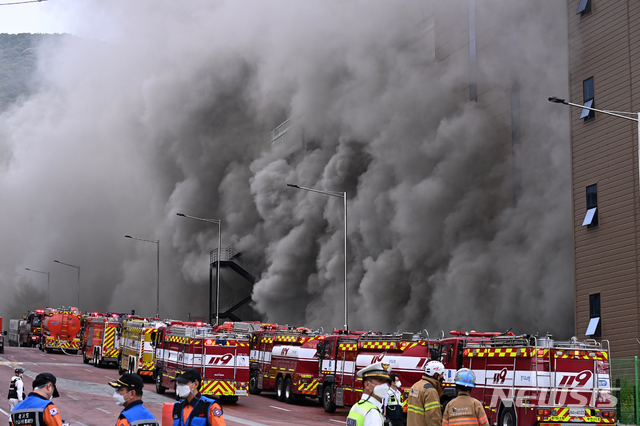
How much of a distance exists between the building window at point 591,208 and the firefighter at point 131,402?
22.5 meters

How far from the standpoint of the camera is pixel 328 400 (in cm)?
2331

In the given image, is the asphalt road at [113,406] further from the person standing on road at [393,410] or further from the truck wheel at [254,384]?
the person standing on road at [393,410]

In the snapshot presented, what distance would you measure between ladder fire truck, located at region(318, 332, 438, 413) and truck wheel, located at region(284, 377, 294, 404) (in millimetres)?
2041

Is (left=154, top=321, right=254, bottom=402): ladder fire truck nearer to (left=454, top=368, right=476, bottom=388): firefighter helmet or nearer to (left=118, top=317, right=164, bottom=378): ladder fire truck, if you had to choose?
(left=118, top=317, right=164, bottom=378): ladder fire truck

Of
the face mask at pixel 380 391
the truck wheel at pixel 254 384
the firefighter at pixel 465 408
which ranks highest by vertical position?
the face mask at pixel 380 391

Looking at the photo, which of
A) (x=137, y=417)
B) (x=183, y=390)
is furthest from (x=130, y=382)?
(x=183, y=390)

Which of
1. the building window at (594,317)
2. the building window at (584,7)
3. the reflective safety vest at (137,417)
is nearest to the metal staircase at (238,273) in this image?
the building window at (594,317)

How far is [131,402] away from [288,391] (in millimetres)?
20441

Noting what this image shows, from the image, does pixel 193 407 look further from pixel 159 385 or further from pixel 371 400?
pixel 159 385

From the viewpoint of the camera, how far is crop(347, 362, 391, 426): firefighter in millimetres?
5911

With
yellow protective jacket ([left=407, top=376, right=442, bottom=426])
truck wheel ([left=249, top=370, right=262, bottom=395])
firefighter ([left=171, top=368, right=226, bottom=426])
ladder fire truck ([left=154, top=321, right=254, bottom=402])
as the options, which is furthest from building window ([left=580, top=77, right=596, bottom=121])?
firefighter ([left=171, top=368, right=226, bottom=426])

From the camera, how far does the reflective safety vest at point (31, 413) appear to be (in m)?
6.81

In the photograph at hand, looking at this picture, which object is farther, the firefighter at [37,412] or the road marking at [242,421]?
the road marking at [242,421]

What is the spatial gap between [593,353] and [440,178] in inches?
1002
